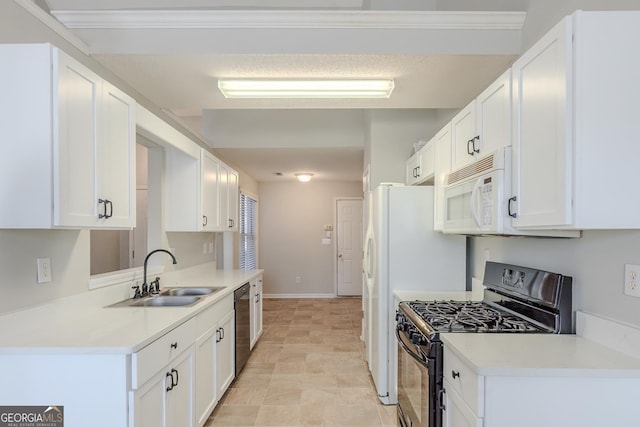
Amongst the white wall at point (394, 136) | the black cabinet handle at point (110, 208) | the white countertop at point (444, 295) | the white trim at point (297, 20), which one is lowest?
the white countertop at point (444, 295)

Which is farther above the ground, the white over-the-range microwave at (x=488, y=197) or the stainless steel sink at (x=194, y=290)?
the white over-the-range microwave at (x=488, y=197)

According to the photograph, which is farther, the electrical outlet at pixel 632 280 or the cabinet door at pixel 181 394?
the cabinet door at pixel 181 394

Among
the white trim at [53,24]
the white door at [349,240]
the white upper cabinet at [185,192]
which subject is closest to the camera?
the white trim at [53,24]

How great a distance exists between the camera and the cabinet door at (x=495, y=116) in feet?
5.63

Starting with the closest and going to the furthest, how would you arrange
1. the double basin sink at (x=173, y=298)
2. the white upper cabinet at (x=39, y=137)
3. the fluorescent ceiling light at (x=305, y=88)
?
the white upper cabinet at (x=39, y=137)
the double basin sink at (x=173, y=298)
the fluorescent ceiling light at (x=305, y=88)

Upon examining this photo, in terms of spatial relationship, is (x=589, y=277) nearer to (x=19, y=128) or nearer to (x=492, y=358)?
A: (x=492, y=358)

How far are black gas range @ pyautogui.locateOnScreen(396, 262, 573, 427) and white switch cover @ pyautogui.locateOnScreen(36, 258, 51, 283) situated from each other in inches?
73.9

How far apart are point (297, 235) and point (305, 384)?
174 inches

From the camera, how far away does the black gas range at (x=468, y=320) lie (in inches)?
67.4

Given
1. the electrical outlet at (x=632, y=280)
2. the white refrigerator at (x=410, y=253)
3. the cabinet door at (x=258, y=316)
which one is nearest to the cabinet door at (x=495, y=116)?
the electrical outlet at (x=632, y=280)

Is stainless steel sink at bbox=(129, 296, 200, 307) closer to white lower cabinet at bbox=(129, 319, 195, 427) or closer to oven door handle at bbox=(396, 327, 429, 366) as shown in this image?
white lower cabinet at bbox=(129, 319, 195, 427)

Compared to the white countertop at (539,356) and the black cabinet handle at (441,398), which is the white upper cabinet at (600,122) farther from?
the black cabinet handle at (441,398)

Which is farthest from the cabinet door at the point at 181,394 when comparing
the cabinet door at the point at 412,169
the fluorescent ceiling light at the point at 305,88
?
the cabinet door at the point at 412,169

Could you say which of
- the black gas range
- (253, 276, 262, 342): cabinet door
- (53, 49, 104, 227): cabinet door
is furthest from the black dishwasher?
(53, 49, 104, 227): cabinet door
